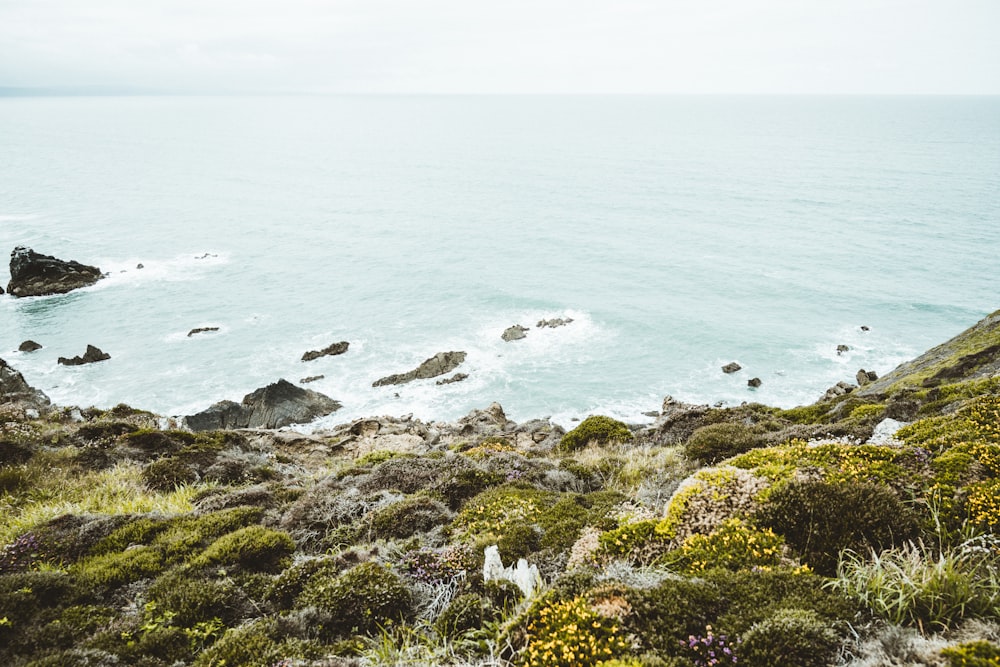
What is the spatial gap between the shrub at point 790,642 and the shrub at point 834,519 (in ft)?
4.61

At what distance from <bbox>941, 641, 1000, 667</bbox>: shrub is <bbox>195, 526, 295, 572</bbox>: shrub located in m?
7.57

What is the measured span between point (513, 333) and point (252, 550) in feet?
155

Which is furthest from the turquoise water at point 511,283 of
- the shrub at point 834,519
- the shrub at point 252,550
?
the shrub at point 834,519

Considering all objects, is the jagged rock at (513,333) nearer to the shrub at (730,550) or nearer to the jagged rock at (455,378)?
the jagged rock at (455,378)

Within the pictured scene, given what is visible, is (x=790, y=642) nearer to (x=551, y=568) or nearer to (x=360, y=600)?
(x=551, y=568)

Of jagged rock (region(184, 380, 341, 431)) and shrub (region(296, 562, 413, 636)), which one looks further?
jagged rock (region(184, 380, 341, 431))

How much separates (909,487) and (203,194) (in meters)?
141

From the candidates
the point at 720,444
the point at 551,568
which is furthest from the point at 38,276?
the point at 551,568

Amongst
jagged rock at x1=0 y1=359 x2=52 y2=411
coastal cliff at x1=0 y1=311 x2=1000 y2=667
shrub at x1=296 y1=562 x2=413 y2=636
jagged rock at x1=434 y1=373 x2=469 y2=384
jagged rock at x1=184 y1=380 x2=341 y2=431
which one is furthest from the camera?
jagged rock at x1=434 y1=373 x2=469 y2=384

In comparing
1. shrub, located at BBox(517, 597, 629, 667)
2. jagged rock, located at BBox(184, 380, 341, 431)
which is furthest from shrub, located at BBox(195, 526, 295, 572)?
jagged rock, located at BBox(184, 380, 341, 431)

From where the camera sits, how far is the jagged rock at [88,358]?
158 ft

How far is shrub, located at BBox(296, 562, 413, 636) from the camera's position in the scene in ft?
20.0

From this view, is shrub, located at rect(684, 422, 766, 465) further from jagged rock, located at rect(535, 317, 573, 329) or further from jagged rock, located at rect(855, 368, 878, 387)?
jagged rock, located at rect(535, 317, 573, 329)

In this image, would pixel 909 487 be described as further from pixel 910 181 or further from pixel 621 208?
pixel 910 181
